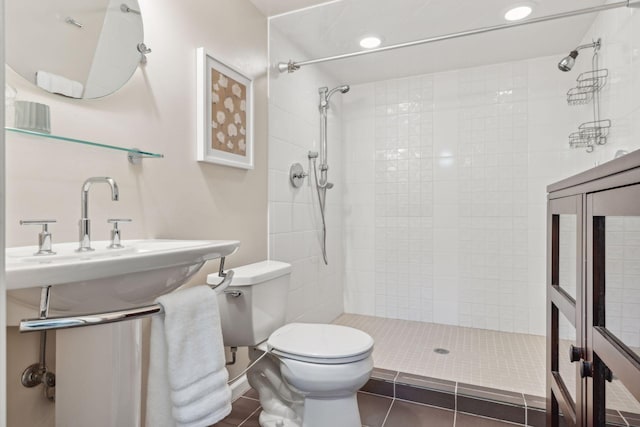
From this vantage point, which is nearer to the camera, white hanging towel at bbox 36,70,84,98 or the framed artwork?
white hanging towel at bbox 36,70,84,98

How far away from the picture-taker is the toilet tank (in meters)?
1.48

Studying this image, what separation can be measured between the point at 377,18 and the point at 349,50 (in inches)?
18.5

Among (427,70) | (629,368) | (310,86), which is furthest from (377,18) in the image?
(629,368)

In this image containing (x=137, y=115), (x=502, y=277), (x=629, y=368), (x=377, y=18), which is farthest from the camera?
(x=502, y=277)

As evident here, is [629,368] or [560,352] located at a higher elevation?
[629,368]

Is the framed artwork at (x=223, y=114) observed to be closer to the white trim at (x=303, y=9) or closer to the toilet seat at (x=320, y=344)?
the white trim at (x=303, y=9)

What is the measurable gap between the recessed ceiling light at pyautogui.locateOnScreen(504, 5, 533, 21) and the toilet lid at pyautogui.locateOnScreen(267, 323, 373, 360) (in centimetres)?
195

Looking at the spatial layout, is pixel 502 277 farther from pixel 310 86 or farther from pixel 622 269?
pixel 622 269

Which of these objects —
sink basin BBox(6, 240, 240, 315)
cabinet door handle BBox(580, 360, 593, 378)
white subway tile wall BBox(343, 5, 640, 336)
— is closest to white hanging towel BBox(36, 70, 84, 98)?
sink basin BBox(6, 240, 240, 315)

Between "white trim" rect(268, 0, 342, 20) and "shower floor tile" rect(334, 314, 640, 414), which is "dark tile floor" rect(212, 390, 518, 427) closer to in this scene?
"shower floor tile" rect(334, 314, 640, 414)

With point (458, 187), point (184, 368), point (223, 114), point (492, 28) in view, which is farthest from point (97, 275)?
point (458, 187)

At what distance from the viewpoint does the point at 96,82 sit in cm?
120

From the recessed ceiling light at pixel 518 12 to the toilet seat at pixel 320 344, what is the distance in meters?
1.96

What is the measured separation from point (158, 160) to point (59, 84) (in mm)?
400
